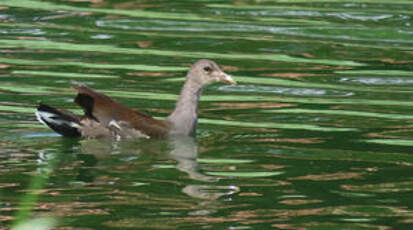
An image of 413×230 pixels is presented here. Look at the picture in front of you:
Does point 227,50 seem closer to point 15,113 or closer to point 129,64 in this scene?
point 129,64

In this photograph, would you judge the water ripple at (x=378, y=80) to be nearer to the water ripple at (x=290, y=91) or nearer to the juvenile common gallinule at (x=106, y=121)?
the water ripple at (x=290, y=91)

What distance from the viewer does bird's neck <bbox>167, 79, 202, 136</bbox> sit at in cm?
1243

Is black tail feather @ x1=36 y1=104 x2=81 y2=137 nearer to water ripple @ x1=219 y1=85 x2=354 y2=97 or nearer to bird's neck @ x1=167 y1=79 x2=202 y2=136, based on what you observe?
bird's neck @ x1=167 y1=79 x2=202 y2=136

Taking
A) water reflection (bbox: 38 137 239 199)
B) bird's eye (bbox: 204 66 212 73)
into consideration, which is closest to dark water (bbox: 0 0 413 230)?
water reflection (bbox: 38 137 239 199)

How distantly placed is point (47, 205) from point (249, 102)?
16.6ft

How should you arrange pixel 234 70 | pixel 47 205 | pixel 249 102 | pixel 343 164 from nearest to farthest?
pixel 47 205 → pixel 343 164 → pixel 249 102 → pixel 234 70

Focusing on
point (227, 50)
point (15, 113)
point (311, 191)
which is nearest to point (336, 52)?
point (227, 50)

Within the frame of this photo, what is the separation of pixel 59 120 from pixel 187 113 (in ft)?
3.84

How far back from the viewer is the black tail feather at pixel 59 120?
39.4 feet

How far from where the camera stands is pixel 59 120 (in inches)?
475

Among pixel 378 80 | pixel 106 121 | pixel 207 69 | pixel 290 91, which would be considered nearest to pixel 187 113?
pixel 207 69

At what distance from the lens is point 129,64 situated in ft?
52.8

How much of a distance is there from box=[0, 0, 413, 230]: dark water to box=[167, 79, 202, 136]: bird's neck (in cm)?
14

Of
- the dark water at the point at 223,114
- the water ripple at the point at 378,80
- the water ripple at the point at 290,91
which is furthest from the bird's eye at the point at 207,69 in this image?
the water ripple at the point at 378,80
